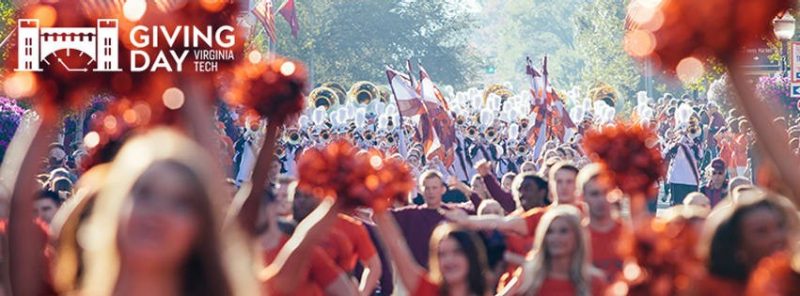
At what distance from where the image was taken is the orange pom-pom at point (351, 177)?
555cm

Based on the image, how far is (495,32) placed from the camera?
7717 inches

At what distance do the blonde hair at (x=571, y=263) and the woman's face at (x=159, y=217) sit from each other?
464 cm

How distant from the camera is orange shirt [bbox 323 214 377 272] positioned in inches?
331

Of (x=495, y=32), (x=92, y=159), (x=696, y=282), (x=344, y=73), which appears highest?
(x=495, y=32)

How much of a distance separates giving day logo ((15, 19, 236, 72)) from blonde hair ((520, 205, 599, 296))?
3053 millimetres

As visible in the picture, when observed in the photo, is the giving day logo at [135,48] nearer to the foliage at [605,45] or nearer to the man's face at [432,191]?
the man's face at [432,191]

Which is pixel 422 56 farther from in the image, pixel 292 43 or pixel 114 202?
pixel 114 202

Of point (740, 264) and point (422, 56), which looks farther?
point (422, 56)

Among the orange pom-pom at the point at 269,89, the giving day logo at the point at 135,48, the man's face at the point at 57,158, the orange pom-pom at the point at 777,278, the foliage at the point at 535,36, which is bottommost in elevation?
the orange pom-pom at the point at 777,278

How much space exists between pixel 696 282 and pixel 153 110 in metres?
1.84

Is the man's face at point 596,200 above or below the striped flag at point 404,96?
below

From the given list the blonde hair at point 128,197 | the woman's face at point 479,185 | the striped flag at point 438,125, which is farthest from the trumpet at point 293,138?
the blonde hair at point 128,197

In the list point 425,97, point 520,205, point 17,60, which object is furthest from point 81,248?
point 425,97

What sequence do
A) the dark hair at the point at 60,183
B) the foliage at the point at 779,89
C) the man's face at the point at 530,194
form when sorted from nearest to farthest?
the man's face at the point at 530,194
the dark hair at the point at 60,183
the foliage at the point at 779,89
